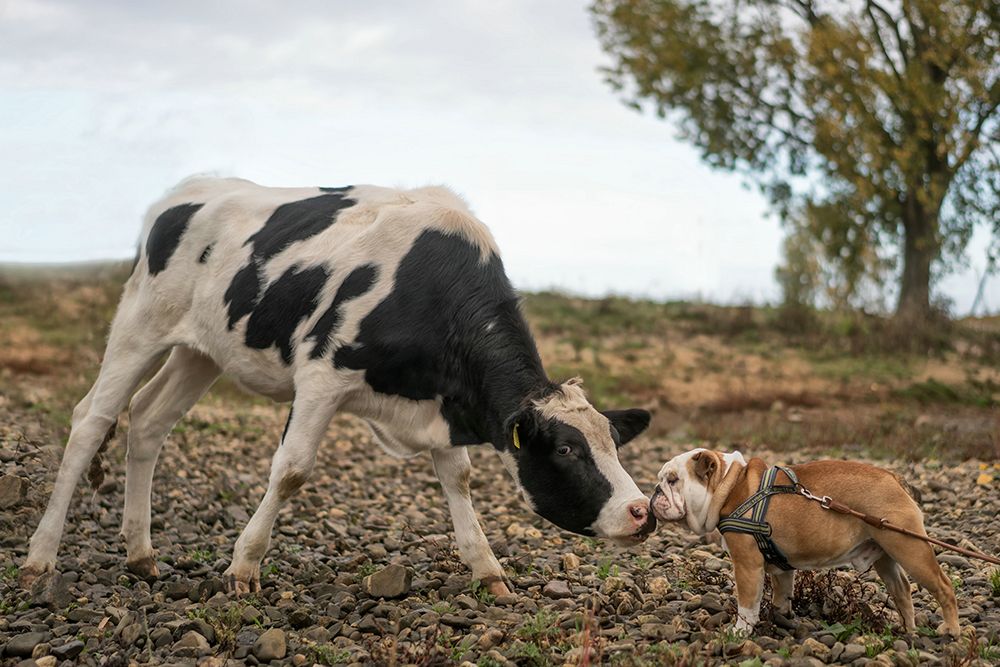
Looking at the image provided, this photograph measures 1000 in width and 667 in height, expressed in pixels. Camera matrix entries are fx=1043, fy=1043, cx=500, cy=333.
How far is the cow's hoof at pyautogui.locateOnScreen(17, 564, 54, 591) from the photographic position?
664 centimetres

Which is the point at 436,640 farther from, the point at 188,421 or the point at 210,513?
the point at 188,421

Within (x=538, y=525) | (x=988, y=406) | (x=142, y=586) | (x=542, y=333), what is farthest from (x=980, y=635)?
(x=542, y=333)

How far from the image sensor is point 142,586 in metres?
6.78

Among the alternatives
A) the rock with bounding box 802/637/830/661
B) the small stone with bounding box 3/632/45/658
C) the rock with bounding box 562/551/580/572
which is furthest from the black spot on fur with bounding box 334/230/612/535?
the small stone with bounding box 3/632/45/658

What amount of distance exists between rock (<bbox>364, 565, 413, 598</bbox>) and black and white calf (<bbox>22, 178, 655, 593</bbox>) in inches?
20.8

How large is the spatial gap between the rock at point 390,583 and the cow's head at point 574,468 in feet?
3.00

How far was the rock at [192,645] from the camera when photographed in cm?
527

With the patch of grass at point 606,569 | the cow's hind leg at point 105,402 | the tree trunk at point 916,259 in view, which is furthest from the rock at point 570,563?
the tree trunk at point 916,259

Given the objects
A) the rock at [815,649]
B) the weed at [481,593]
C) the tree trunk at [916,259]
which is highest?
the tree trunk at [916,259]

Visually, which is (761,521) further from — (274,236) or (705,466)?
(274,236)

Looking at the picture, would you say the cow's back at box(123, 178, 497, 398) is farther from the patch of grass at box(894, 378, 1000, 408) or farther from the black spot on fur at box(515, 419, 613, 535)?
the patch of grass at box(894, 378, 1000, 408)

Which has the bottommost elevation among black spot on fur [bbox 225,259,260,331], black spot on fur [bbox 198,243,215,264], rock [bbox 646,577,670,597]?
rock [bbox 646,577,670,597]

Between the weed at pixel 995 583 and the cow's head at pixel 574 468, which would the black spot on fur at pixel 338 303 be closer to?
the cow's head at pixel 574 468

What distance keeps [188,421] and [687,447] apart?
247 inches
